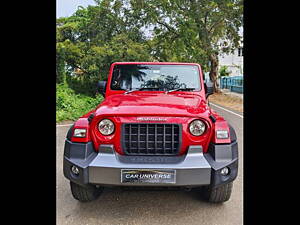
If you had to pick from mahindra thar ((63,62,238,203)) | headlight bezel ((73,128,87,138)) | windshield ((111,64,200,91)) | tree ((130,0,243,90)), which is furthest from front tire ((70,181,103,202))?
tree ((130,0,243,90))

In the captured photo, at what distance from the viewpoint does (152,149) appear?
122 inches

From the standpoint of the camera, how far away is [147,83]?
4.30 metres

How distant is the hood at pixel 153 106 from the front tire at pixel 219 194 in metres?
0.92

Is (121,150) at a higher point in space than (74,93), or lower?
lower

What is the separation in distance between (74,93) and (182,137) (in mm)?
10991

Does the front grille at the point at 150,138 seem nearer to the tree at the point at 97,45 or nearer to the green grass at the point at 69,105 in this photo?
the green grass at the point at 69,105

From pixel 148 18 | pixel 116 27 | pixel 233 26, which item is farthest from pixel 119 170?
pixel 233 26

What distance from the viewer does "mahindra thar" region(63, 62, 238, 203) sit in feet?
9.29

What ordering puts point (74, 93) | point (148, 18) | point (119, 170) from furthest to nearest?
point (148, 18) < point (74, 93) < point (119, 170)

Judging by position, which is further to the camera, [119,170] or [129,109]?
[129,109]

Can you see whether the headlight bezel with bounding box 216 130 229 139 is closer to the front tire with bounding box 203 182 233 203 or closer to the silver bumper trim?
the silver bumper trim

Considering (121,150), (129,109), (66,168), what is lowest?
(66,168)

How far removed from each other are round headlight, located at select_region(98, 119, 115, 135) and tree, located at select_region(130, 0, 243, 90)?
1291 cm

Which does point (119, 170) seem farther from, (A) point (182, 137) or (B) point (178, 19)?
(B) point (178, 19)
